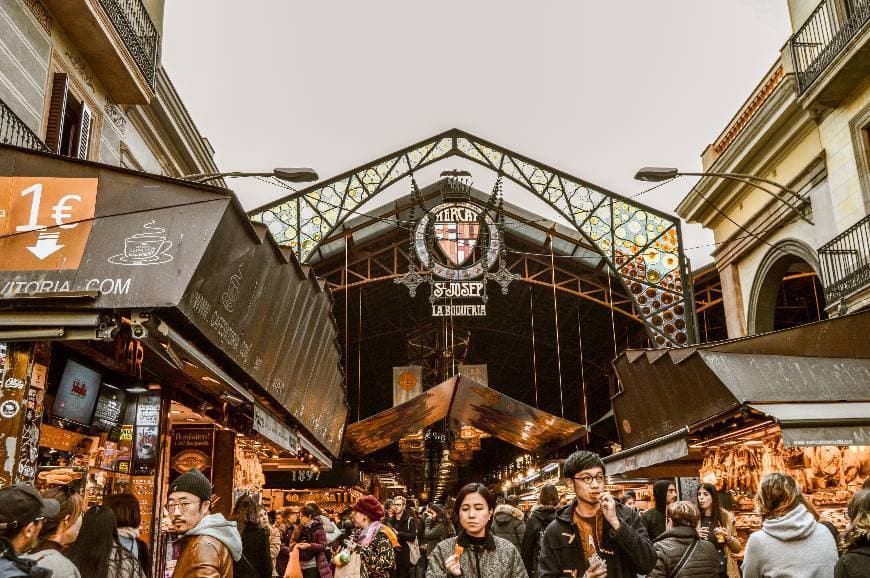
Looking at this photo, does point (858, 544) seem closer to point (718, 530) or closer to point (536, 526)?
point (718, 530)

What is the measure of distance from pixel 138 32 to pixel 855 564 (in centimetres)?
1315

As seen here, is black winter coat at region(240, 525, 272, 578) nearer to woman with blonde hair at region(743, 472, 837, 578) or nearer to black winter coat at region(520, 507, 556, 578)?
black winter coat at region(520, 507, 556, 578)

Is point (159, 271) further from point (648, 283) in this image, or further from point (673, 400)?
point (648, 283)

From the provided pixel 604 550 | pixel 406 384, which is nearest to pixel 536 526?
pixel 604 550

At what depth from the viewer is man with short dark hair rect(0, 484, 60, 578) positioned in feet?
10.1

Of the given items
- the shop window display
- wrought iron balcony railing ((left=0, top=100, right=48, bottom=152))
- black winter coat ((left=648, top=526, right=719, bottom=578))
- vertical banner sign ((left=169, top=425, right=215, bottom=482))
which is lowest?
black winter coat ((left=648, top=526, right=719, bottom=578))

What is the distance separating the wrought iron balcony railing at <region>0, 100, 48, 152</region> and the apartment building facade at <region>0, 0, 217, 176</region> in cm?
1

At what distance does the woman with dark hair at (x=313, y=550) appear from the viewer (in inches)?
328

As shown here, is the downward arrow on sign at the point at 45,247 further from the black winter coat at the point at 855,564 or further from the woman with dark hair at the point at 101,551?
the black winter coat at the point at 855,564

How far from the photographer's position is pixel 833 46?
45.4 feet

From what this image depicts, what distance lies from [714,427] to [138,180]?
26.4ft

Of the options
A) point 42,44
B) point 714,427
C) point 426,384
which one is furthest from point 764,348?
point 426,384

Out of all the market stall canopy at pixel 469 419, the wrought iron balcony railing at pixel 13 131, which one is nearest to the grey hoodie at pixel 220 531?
the wrought iron balcony railing at pixel 13 131

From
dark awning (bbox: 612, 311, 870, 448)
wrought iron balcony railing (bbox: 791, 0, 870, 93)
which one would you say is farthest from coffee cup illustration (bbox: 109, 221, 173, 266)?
wrought iron balcony railing (bbox: 791, 0, 870, 93)
